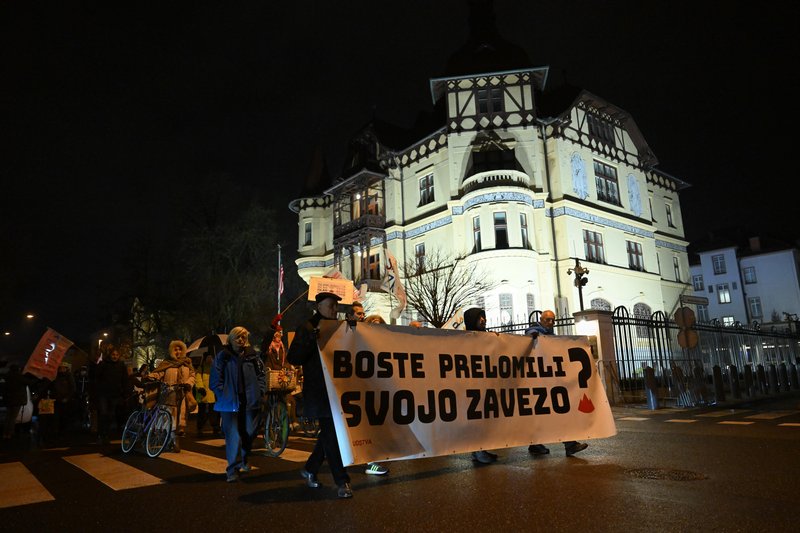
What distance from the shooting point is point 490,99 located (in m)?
34.3

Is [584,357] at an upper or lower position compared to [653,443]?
upper

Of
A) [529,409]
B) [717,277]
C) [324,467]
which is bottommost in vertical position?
[324,467]

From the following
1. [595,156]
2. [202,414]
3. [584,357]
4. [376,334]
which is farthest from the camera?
[595,156]

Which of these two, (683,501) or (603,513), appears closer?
(603,513)

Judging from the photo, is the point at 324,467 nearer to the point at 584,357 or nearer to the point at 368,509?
the point at 368,509

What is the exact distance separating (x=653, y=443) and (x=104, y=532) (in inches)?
298

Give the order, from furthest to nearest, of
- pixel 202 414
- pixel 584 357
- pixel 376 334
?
pixel 202 414 → pixel 584 357 → pixel 376 334

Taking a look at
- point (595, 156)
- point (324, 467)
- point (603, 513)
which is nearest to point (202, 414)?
point (324, 467)

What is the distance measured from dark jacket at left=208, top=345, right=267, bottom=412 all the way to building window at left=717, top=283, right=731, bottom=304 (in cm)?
6507

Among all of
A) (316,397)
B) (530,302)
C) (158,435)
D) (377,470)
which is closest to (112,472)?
(158,435)

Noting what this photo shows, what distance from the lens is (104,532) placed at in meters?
4.29

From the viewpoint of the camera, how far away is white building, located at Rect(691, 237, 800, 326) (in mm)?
55719

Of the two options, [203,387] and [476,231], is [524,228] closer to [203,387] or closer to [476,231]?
[476,231]

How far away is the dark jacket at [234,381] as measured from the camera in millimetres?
6605
